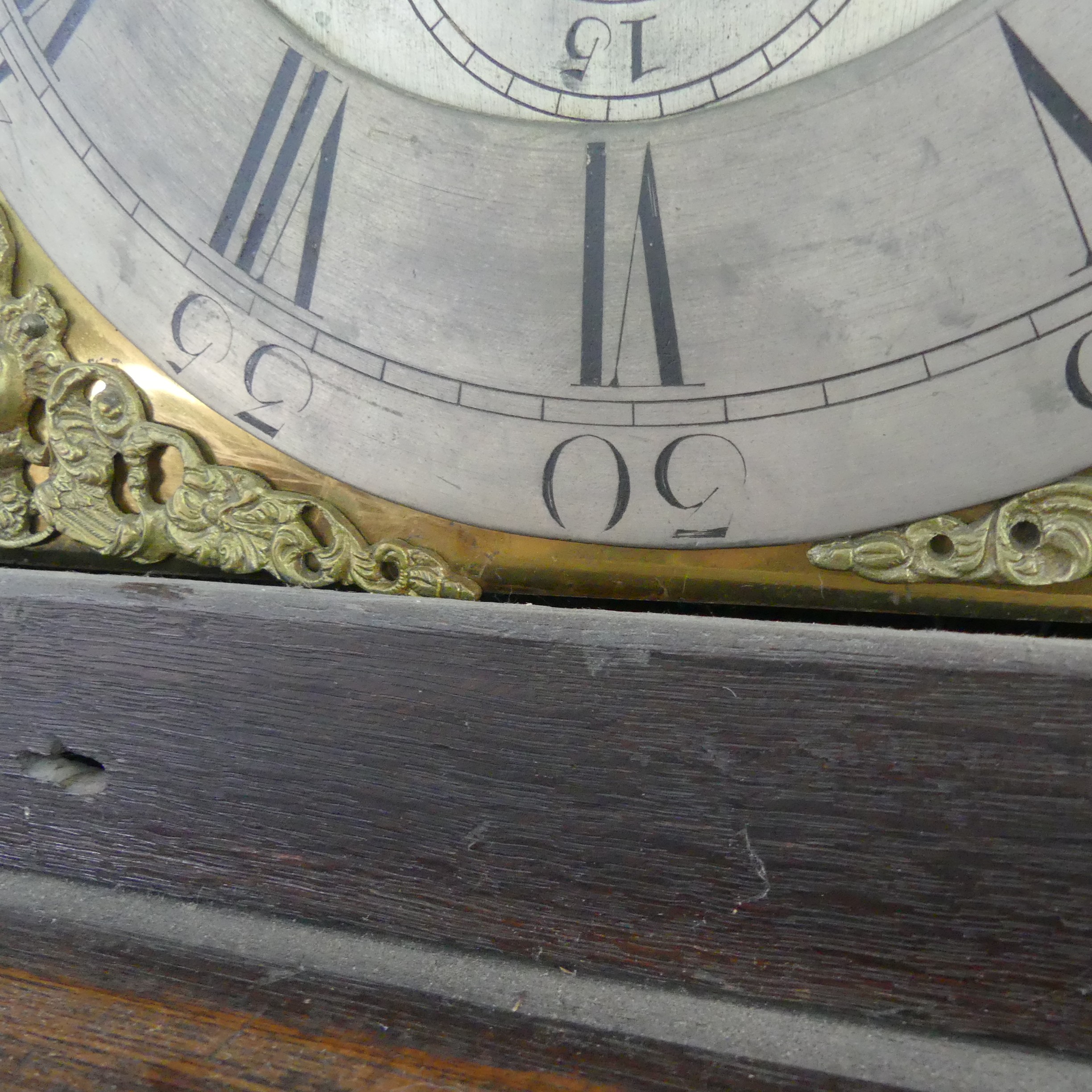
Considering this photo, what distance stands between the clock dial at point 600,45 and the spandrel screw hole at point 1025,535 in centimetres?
24

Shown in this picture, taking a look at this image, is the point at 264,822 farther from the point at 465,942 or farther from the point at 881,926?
the point at 881,926

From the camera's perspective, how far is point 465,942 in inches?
18.6

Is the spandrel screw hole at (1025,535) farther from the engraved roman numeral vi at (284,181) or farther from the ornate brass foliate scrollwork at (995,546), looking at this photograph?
the engraved roman numeral vi at (284,181)

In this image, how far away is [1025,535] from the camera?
1.49ft

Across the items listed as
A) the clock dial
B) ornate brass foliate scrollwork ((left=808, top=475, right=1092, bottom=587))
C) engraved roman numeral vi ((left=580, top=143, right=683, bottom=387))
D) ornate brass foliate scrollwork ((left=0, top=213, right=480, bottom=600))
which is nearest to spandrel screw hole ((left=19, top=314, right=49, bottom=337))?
ornate brass foliate scrollwork ((left=0, top=213, right=480, bottom=600))

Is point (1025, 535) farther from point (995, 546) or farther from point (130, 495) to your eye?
point (130, 495)

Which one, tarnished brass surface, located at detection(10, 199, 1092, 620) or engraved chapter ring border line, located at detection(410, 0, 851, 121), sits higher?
engraved chapter ring border line, located at detection(410, 0, 851, 121)

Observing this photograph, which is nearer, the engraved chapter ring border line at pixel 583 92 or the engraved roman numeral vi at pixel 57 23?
the engraved chapter ring border line at pixel 583 92

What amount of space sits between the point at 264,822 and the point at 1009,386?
0.44m

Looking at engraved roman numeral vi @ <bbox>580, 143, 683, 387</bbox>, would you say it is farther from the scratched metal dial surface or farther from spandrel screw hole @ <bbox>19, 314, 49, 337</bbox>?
spandrel screw hole @ <bbox>19, 314, 49, 337</bbox>

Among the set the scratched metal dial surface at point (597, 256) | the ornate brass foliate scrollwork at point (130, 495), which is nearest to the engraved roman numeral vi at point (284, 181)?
the scratched metal dial surface at point (597, 256)

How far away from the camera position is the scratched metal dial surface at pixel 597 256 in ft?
1.39

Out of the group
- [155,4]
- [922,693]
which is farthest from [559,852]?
Answer: [155,4]

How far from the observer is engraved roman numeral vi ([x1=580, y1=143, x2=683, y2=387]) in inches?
18.7
